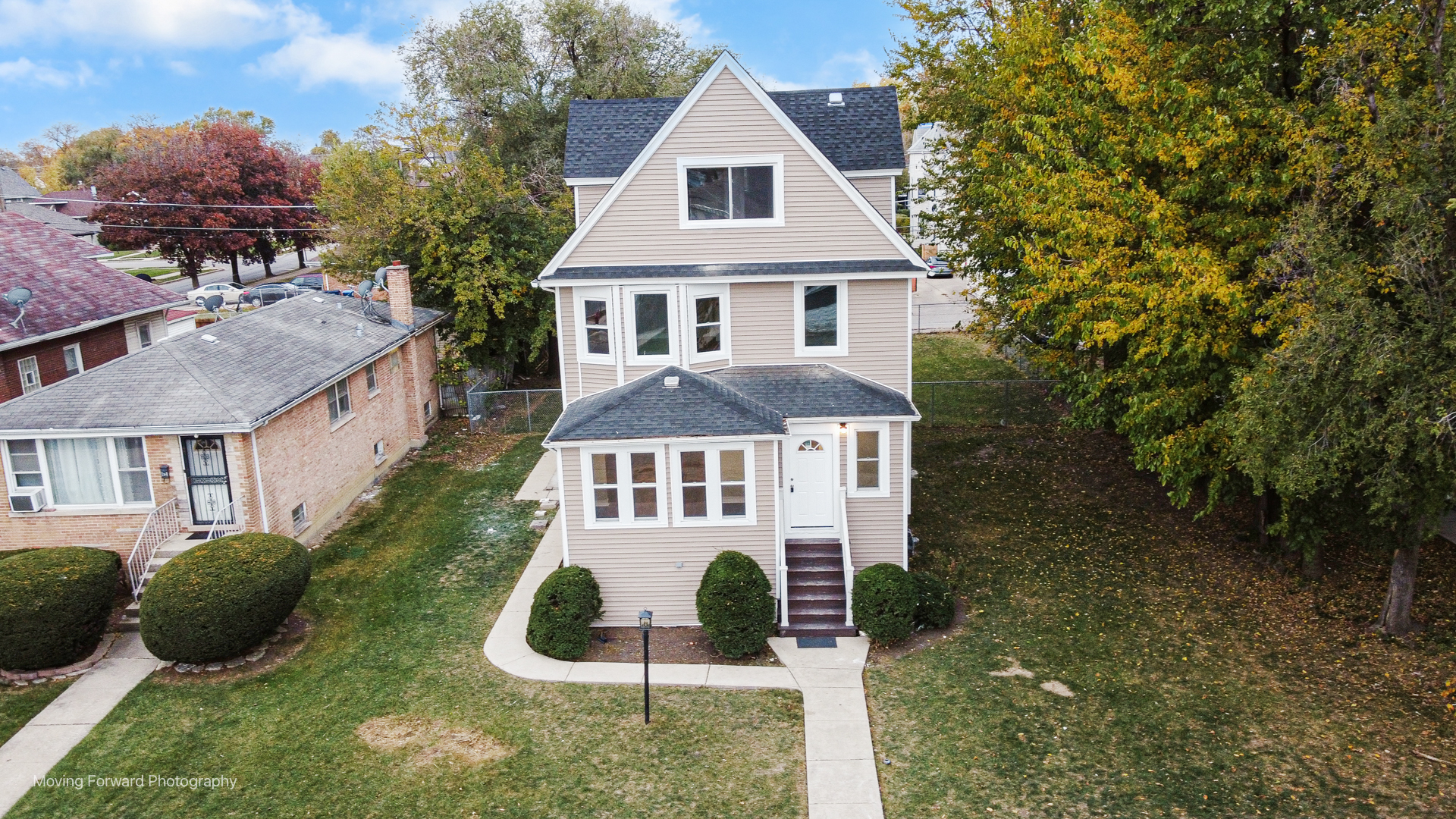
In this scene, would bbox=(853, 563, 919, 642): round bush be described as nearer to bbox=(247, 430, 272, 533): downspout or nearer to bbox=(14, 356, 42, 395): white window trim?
bbox=(247, 430, 272, 533): downspout

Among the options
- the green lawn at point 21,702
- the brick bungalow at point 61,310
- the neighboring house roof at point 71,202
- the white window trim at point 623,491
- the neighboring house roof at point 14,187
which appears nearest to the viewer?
the green lawn at point 21,702

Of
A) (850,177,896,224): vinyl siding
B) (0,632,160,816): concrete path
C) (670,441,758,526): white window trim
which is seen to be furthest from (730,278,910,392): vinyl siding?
(0,632,160,816): concrete path

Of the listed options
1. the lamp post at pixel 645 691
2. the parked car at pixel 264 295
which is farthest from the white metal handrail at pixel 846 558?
the parked car at pixel 264 295

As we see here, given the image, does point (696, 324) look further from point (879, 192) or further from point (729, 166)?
point (879, 192)

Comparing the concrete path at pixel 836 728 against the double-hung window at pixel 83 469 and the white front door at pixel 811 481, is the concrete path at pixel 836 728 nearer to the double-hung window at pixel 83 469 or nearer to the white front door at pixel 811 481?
the white front door at pixel 811 481

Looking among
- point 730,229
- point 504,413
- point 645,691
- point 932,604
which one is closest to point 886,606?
point 932,604

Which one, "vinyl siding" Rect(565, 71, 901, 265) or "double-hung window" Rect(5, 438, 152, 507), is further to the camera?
"double-hung window" Rect(5, 438, 152, 507)

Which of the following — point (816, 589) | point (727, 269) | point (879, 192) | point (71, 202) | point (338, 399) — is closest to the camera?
point (816, 589)
